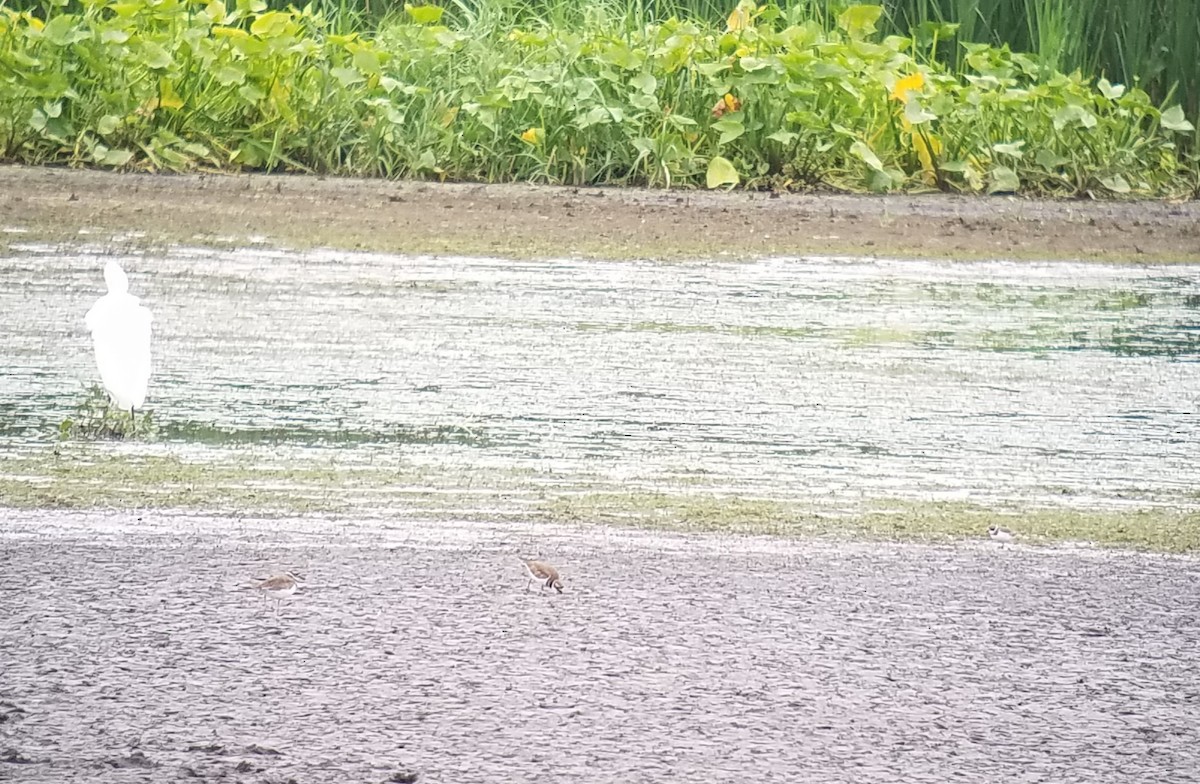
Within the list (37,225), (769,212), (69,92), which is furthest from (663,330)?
(69,92)

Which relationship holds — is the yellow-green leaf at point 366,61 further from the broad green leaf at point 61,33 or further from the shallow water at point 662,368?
the shallow water at point 662,368

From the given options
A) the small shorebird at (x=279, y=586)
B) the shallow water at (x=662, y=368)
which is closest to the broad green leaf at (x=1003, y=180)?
the shallow water at (x=662, y=368)

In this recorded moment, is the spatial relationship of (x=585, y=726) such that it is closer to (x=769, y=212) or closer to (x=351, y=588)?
(x=351, y=588)

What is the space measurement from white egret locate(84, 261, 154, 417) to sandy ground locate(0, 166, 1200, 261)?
64.6 inches

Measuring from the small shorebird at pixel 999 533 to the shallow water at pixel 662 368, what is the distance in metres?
0.20

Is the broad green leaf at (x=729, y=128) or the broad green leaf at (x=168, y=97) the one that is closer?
the broad green leaf at (x=729, y=128)

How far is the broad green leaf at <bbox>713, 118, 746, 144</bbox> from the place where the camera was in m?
5.77

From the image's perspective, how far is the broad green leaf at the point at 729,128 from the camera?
5770mm

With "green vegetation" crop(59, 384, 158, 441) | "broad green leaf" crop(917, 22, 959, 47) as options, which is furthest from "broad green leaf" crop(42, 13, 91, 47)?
"broad green leaf" crop(917, 22, 959, 47)

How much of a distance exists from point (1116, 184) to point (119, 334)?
153 inches

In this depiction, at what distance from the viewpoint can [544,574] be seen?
8.48 feet

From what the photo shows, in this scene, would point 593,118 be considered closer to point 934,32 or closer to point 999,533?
point 934,32

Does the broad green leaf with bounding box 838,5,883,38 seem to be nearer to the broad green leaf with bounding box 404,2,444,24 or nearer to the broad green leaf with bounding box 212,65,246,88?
the broad green leaf with bounding box 404,2,444,24

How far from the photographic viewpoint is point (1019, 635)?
7.86 feet
